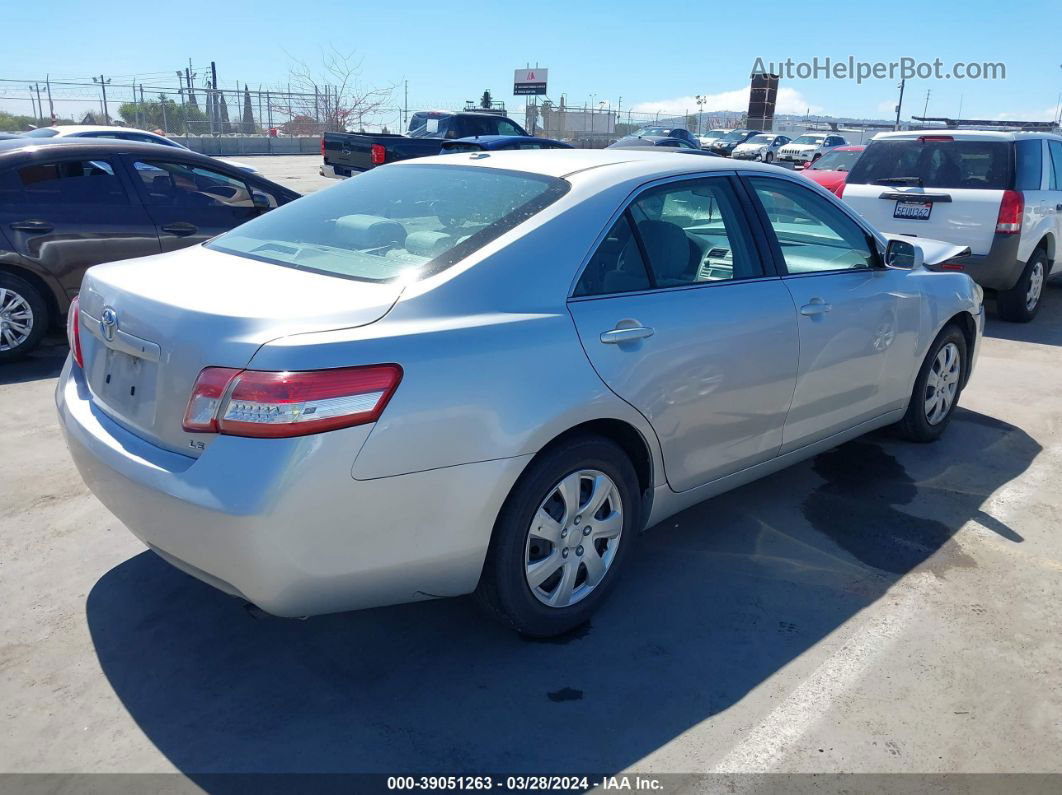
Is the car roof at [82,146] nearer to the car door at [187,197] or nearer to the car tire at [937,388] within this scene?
the car door at [187,197]

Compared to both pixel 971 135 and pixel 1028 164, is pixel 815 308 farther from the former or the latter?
pixel 1028 164

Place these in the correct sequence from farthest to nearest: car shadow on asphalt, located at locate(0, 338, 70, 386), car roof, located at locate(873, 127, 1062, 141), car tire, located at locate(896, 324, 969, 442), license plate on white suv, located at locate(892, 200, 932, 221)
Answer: license plate on white suv, located at locate(892, 200, 932, 221) < car roof, located at locate(873, 127, 1062, 141) < car shadow on asphalt, located at locate(0, 338, 70, 386) < car tire, located at locate(896, 324, 969, 442)

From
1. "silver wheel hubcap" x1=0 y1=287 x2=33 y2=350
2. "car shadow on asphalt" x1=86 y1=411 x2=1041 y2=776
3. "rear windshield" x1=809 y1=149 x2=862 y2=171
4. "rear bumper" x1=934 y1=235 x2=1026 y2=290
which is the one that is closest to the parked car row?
"silver wheel hubcap" x1=0 y1=287 x2=33 y2=350

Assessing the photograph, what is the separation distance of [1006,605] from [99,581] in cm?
363

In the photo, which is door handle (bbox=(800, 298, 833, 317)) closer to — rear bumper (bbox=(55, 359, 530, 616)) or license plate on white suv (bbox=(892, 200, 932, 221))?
rear bumper (bbox=(55, 359, 530, 616))

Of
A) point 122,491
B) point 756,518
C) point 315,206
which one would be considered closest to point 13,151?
point 315,206

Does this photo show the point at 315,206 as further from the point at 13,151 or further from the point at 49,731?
the point at 13,151

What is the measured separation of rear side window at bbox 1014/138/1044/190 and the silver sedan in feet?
17.0

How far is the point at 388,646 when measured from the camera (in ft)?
10.3

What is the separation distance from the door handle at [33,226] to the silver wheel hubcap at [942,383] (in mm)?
5972

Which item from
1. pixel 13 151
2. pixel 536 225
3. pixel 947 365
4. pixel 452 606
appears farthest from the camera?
pixel 13 151

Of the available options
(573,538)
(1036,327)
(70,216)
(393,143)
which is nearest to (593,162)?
(573,538)

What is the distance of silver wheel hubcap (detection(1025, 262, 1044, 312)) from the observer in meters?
8.69

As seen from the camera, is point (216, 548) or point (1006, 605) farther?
point (1006, 605)
